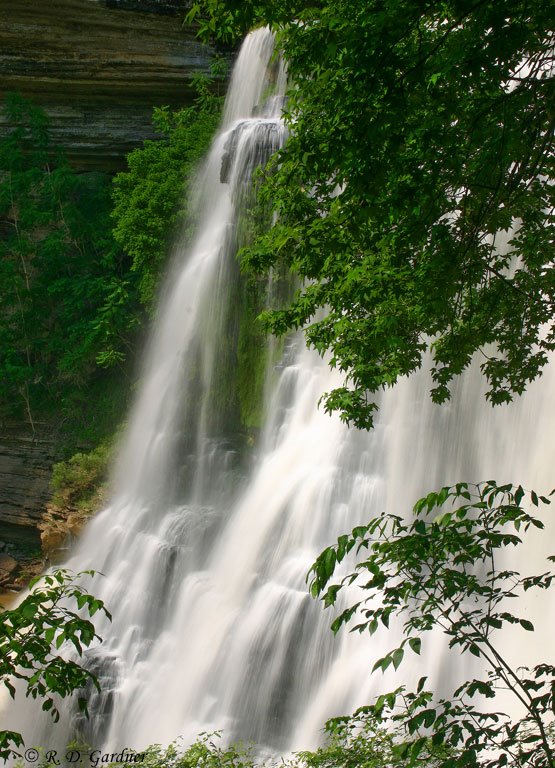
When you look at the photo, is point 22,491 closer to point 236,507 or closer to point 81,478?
point 81,478

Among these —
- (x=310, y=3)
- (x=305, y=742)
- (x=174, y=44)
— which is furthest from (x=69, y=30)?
(x=305, y=742)

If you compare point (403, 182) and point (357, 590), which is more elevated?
point (403, 182)

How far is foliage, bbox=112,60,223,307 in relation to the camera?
15.1 metres

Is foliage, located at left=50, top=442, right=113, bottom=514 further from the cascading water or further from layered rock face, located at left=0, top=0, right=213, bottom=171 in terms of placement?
layered rock face, located at left=0, top=0, right=213, bottom=171

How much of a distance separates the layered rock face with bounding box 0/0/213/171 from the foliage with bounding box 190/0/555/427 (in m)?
11.9

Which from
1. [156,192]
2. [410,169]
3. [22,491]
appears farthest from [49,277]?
[410,169]

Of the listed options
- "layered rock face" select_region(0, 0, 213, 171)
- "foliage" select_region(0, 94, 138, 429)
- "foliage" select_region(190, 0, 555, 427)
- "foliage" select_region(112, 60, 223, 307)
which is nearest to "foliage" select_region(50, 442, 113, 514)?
"foliage" select_region(0, 94, 138, 429)

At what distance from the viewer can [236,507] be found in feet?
39.1

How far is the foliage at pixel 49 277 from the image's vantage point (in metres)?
17.0

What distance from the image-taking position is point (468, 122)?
4.30m

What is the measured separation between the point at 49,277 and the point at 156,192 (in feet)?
13.4

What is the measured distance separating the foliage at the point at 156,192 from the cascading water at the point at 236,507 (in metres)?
0.50

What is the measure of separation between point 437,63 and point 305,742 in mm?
6907

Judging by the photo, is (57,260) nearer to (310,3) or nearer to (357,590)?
(310,3)
